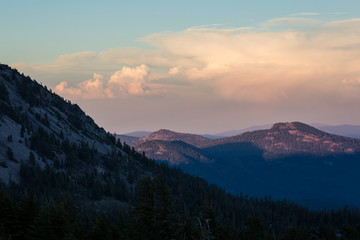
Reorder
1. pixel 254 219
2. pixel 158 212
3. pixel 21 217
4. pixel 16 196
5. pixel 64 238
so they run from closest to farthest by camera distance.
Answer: pixel 64 238 → pixel 158 212 → pixel 21 217 → pixel 254 219 → pixel 16 196

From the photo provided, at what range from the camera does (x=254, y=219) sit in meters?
102

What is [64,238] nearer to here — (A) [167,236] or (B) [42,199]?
(A) [167,236]

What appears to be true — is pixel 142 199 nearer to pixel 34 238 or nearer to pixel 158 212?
pixel 158 212

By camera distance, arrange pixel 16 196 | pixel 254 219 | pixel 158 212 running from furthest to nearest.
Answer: pixel 16 196 → pixel 254 219 → pixel 158 212

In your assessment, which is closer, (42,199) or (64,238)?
(64,238)

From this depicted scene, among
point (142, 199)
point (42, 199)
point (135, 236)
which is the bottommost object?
point (42, 199)

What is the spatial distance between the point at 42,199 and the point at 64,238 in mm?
148203

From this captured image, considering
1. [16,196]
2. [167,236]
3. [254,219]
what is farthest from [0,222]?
[16,196]

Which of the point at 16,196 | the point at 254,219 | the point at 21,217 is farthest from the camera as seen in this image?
the point at 16,196

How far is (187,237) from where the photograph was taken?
185ft

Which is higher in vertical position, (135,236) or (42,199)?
(135,236)

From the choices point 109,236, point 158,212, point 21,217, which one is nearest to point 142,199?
point 158,212

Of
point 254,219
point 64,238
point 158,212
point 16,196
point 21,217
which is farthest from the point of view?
point 16,196

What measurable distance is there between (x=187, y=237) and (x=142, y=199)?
29.4 ft
